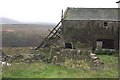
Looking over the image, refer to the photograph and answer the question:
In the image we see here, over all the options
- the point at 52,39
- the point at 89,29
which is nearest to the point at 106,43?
the point at 89,29

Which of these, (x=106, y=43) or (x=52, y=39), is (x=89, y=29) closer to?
(x=106, y=43)

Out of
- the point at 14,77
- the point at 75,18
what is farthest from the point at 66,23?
the point at 14,77

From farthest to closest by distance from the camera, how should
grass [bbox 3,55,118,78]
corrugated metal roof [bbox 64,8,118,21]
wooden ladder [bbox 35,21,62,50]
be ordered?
wooden ladder [bbox 35,21,62,50] → corrugated metal roof [bbox 64,8,118,21] → grass [bbox 3,55,118,78]

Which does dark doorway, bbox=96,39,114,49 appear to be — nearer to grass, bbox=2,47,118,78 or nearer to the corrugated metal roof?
the corrugated metal roof

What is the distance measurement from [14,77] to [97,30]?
1683 centimetres

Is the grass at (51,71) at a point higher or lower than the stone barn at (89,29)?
lower

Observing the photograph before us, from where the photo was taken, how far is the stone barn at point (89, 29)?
39406mm

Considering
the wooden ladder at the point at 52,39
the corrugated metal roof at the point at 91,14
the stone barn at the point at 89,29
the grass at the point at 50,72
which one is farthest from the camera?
the wooden ladder at the point at 52,39

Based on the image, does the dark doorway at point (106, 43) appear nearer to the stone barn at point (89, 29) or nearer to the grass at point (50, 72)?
the stone barn at point (89, 29)

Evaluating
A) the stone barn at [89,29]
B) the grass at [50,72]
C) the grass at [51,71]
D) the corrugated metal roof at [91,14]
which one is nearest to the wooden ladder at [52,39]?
the stone barn at [89,29]

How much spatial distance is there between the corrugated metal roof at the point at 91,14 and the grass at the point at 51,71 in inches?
376

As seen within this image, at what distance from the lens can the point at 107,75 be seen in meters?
26.3

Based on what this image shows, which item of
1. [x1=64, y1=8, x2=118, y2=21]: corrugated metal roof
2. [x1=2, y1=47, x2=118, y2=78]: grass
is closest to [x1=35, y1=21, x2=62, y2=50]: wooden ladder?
[x1=64, y1=8, x2=118, y2=21]: corrugated metal roof

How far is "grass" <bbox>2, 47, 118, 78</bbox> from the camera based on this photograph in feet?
85.0
